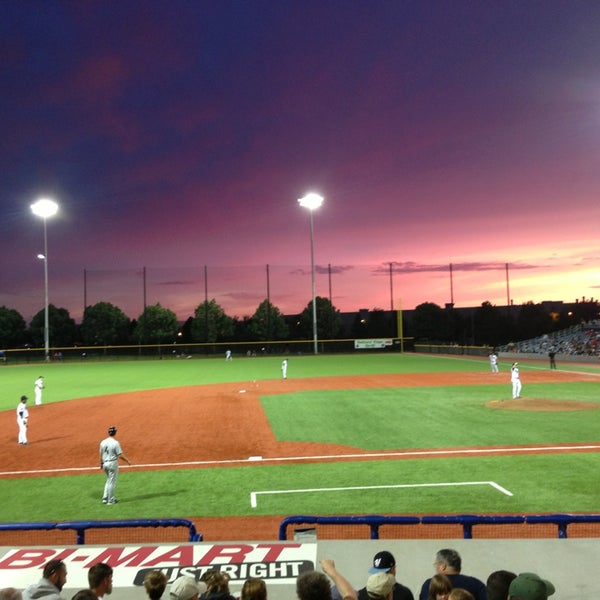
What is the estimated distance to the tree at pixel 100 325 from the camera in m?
101

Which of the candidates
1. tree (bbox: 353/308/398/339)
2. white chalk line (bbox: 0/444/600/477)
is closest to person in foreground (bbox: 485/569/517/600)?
white chalk line (bbox: 0/444/600/477)

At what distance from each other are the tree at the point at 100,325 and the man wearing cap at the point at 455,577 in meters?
101

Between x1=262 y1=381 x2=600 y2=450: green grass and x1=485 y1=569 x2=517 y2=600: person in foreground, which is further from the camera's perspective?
x1=262 y1=381 x2=600 y2=450: green grass

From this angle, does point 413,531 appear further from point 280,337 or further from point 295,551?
point 280,337

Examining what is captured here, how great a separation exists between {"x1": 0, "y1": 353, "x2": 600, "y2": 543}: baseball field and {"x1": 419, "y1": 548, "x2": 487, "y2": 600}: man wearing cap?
5366mm

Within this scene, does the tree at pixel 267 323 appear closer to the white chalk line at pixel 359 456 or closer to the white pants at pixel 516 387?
the white pants at pixel 516 387

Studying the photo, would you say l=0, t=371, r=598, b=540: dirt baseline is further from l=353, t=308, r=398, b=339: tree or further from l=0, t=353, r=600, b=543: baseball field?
l=353, t=308, r=398, b=339: tree

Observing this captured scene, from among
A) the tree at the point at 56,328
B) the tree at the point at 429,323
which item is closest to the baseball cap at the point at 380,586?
the tree at the point at 429,323

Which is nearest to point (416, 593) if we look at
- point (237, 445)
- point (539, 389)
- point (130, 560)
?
point (130, 560)

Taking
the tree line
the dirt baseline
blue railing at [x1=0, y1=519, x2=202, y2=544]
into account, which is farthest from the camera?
the tree line

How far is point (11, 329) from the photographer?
108m

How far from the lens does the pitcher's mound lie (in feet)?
76.0

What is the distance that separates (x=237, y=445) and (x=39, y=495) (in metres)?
6.37

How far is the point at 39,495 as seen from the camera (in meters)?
12.7
